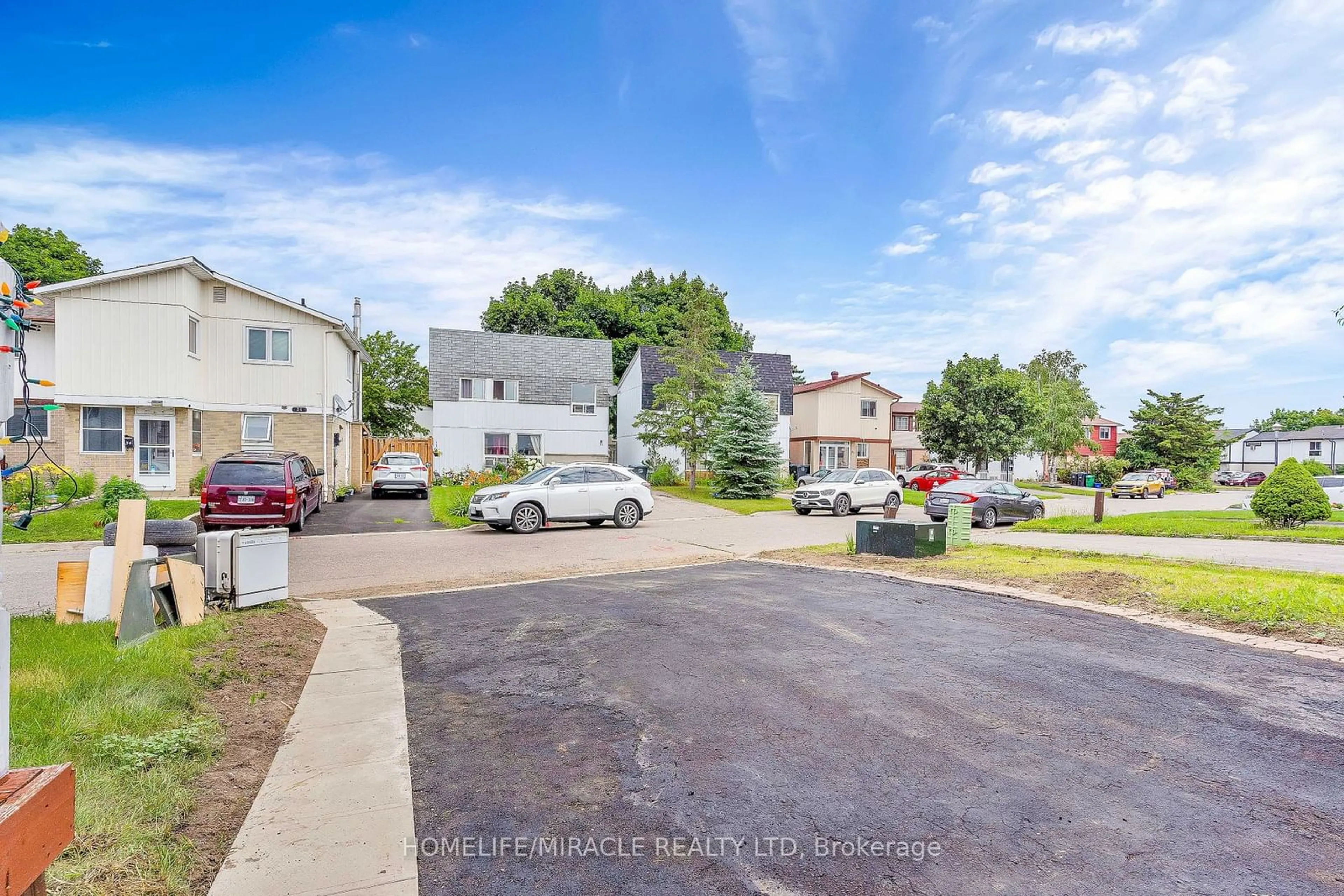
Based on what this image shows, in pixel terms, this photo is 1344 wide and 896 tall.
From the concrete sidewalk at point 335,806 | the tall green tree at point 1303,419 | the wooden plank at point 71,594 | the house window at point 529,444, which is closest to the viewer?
the concrete sidewalk at point 335,806

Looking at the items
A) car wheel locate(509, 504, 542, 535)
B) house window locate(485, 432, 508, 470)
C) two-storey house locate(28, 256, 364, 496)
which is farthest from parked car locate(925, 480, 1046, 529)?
house window locate(485, 432, 508, 470)

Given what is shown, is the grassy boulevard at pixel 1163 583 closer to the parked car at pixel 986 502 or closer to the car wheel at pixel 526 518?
the car wheel at pixel 526 518

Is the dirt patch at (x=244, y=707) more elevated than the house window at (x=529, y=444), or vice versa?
the house window at (x=529, y=444)

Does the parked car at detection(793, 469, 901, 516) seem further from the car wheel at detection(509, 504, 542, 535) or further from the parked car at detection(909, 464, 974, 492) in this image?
the parked car at detection(909, 464, 974, 492)

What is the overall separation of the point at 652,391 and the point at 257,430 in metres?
20.7

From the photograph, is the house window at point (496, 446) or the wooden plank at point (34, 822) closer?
the wooden plank at point (34, 822)

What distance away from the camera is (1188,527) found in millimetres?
18922

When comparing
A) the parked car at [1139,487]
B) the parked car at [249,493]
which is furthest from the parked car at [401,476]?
the parked car at [1139,487]

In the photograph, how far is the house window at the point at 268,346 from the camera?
2541 cm

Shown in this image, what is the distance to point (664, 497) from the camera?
32.3 metres

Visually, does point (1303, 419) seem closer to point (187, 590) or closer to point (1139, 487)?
point (1139, 487)

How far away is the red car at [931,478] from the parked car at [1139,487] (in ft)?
31.1

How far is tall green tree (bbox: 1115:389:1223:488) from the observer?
52.0m

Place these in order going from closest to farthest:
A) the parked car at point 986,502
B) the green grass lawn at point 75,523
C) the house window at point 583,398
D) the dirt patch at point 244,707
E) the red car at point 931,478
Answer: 1. the dirt patch at point 244,707
2. the green grass lawn at point 75,523
3. the parked car at point 986,502
4. the red car at point 931,478
5. the house window at point 583,398
